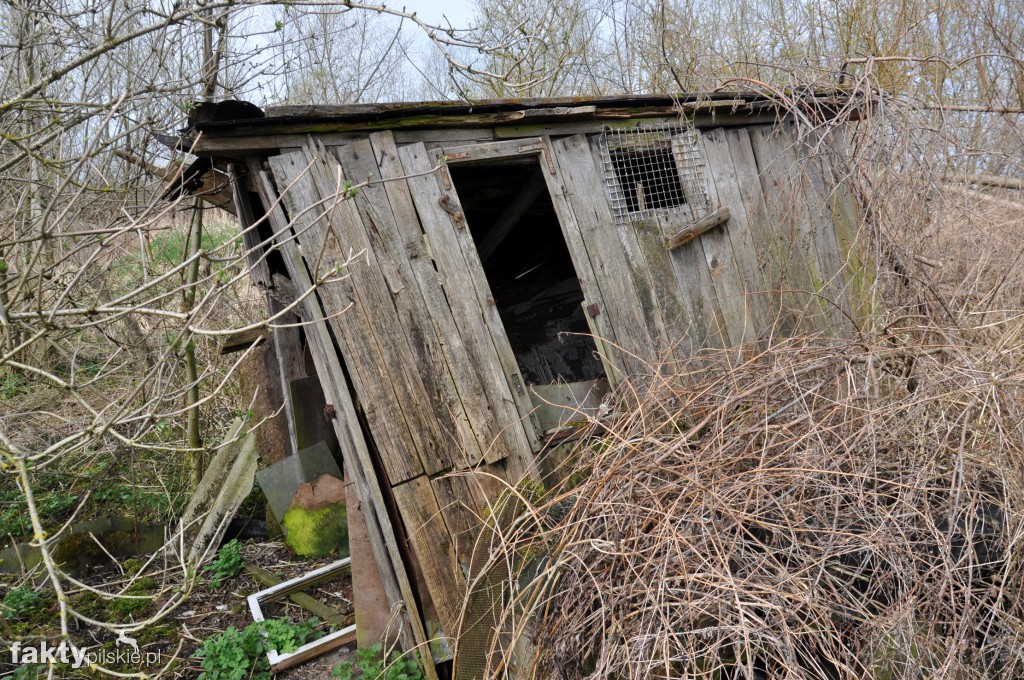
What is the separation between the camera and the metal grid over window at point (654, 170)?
5.21 meters

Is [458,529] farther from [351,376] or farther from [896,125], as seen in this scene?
[896,125]

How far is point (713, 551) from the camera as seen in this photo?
3.25 metres

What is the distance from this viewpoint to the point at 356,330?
13.7 feet

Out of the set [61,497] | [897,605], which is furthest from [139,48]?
[897,605]

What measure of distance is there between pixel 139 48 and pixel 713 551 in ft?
33.5

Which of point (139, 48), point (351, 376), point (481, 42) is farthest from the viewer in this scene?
point (139, 48)

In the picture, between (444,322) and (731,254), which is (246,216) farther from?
(731,254)

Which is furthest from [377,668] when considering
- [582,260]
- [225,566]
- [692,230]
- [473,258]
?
[692,230]

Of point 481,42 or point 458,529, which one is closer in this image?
point 458,529

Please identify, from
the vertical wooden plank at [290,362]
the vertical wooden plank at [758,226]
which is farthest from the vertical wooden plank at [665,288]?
the vertical wooden plank at [290,362]

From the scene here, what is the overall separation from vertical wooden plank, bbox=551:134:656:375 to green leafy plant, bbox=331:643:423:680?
238 cm

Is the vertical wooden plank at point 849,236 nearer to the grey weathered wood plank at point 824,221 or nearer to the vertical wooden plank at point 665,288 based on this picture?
the grey weathered wood plank at point 824,221

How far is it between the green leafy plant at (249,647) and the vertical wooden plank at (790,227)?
14.5ft

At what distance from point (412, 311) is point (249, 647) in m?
2.57
